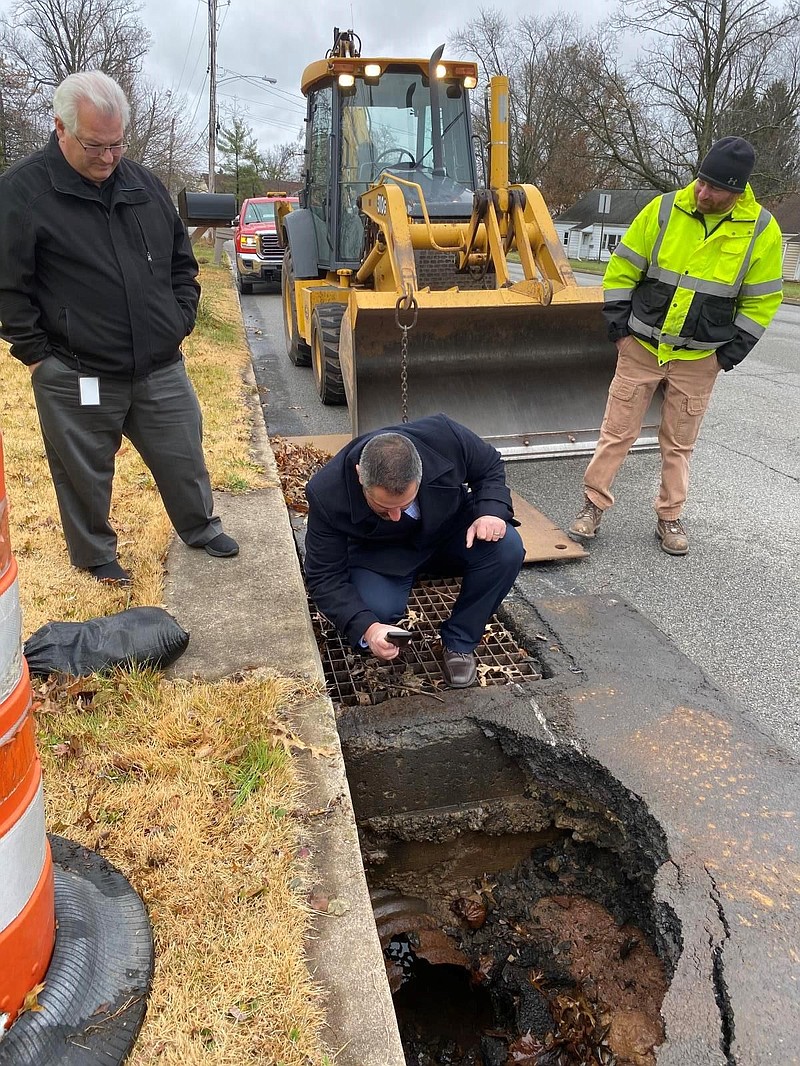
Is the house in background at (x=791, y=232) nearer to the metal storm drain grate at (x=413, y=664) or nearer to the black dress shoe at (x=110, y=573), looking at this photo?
the metal storm drain grate at (x=413, y=664)

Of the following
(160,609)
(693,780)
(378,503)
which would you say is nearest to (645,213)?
(378,503)

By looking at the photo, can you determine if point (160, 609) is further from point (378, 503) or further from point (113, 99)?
point (113, 99)

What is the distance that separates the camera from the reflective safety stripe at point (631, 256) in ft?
13.6

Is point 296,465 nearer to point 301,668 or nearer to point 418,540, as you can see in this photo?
point 418,540

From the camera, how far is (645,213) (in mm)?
4086

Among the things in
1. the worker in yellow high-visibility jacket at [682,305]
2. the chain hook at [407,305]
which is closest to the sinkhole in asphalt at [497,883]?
the worker in yellow high-visibility jacket at [682,305]

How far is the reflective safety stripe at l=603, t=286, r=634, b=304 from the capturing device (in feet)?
14.0

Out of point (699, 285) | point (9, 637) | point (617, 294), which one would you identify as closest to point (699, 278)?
point (699, 285)

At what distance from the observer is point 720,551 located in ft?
14.6

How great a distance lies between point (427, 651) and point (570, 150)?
146ft

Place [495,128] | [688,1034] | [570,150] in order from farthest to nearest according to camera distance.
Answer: [570,150]
[495,128]
[688,1034]

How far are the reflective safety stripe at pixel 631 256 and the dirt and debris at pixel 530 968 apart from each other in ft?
9.91

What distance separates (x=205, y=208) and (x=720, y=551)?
12.4 feet

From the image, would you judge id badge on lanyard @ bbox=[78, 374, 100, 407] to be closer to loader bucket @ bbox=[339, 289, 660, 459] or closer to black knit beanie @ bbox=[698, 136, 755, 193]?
loader bucket @ bbox=[339, 289, 660, 459]
